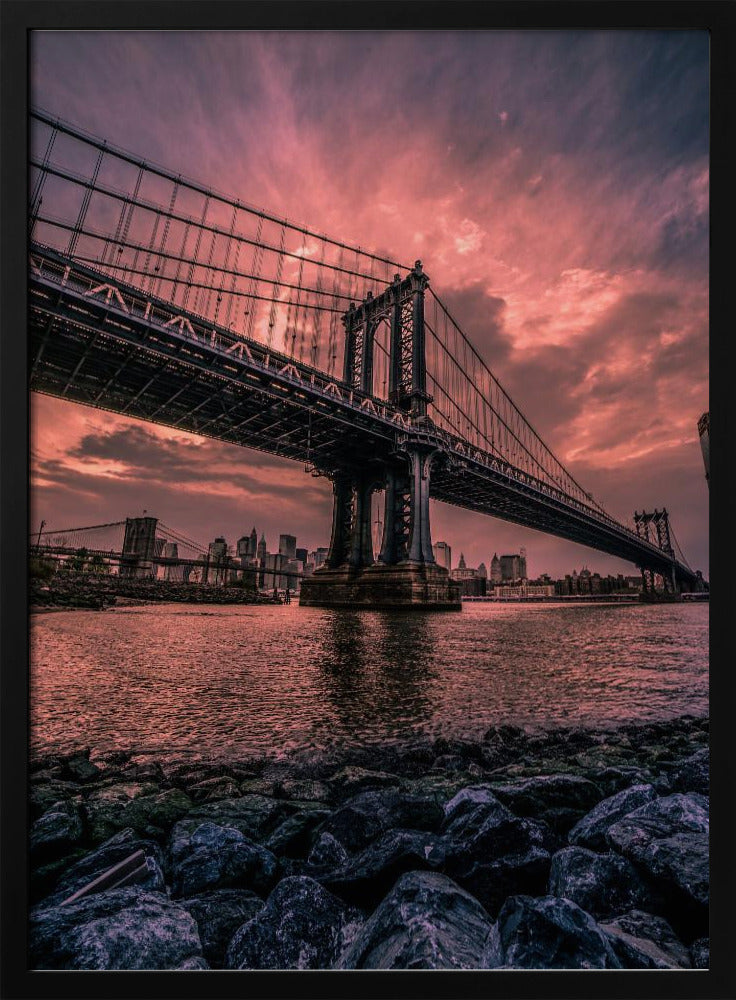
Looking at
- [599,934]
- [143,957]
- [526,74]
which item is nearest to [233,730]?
[143,957]

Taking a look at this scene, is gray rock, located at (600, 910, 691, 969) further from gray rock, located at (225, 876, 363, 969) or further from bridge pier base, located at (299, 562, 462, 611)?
bridge pier base, located at (299, 562, 462, 611)

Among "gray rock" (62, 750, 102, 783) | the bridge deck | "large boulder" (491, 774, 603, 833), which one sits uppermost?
the bridge deck

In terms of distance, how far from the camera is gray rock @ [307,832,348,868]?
2.36 metres

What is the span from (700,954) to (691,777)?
1.74 m

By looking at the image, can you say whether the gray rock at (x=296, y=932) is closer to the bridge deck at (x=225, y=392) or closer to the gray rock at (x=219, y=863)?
the gray rock at (x=219, y=863)

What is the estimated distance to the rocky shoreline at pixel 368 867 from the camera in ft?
5.81

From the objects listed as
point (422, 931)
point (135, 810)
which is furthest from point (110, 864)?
point (422, 931)

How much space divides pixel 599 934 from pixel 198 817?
2191 millimetres

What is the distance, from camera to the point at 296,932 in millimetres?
1869

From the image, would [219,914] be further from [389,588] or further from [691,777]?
[389,588]

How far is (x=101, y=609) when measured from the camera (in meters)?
20.0

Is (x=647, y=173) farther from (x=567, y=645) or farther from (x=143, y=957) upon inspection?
(x=567, y=645)

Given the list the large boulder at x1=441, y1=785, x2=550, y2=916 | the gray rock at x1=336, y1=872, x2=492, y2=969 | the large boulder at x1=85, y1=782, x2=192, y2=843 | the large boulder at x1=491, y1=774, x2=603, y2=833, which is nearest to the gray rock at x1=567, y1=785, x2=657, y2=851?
the large boulder at x1=491, y1=774, x2=603, y2=833

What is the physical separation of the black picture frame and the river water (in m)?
0.21
